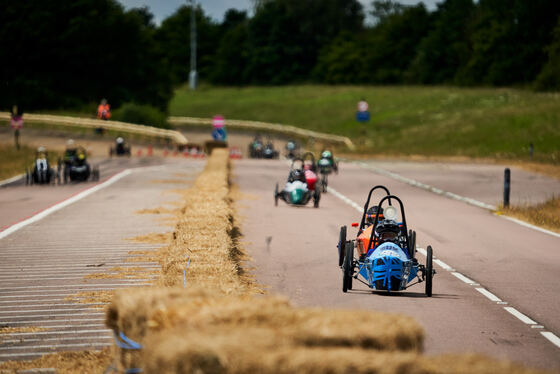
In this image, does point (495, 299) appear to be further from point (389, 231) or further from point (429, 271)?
point (389, 231)

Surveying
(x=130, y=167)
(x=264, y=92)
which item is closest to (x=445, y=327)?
(x=130, y=167)

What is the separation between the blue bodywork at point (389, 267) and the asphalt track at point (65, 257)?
122 inches

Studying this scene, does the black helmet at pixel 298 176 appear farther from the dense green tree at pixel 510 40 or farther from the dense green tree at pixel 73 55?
the dense green tree at pixel 510 40

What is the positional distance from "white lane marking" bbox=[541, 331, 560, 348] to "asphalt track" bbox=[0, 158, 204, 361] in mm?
4431

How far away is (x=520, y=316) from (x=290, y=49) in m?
127

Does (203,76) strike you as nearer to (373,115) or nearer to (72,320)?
(373,115)

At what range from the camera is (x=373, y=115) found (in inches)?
3433

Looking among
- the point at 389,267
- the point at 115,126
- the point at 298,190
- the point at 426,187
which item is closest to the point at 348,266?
the point at 389,267

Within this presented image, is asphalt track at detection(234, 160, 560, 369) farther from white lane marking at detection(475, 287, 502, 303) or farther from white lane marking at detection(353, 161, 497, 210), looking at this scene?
white lane marking at detection(353, 161, 497, 210)

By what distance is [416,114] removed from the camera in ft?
264

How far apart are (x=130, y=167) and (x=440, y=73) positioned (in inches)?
3003

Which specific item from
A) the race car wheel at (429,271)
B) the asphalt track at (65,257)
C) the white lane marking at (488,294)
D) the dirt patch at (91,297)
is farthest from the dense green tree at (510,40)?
the dirt patch at (91,297)

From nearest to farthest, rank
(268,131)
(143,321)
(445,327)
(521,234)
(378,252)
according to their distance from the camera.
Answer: (143,321), (445,327), (378,252), (521,234), (268,131)

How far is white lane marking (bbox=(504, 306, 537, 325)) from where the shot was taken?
389 inches
